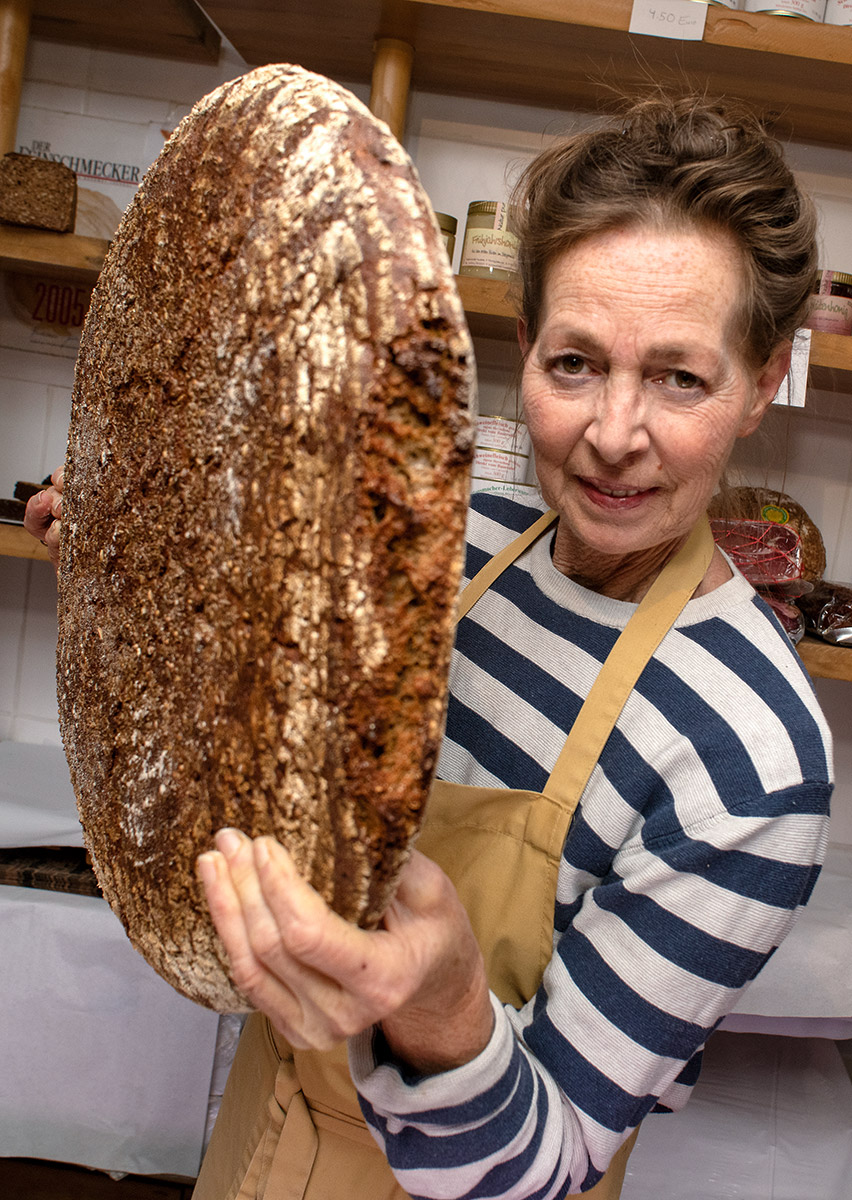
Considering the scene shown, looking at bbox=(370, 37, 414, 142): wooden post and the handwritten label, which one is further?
bbox=(370, 37, 414, 142): wooden post

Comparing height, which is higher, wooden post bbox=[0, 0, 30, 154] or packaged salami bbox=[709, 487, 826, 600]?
wooden post bbox=[0, 0, 30, 154]

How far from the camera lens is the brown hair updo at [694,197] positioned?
768mm

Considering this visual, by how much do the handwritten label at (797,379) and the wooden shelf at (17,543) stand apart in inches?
50.2

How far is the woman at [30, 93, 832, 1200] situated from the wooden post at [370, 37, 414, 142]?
100 cm

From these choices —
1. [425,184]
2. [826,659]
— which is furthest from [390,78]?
[826,659]

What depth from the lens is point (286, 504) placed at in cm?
47

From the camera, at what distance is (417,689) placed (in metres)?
0.44

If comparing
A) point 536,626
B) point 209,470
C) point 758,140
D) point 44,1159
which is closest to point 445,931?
point 209,470

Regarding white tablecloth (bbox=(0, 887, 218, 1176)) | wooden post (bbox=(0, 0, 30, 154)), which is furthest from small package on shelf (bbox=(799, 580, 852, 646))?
wooden post (bbox=(0, 0, 30, 154))

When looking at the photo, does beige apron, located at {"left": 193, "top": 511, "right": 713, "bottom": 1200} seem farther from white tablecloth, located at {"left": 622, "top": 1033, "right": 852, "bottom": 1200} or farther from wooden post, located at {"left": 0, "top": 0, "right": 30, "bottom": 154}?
wooden post, located at {"left": 0, "top": 0, "right": 30, "bottom": 154}

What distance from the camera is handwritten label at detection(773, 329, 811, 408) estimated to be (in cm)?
121

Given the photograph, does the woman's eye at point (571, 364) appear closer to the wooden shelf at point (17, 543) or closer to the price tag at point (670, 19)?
the price tag at point (670, 19)

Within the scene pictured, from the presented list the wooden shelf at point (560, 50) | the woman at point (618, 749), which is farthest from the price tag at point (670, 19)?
the woman at point (618, 749)

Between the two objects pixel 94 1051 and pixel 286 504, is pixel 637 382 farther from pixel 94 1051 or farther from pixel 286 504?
pixel 94 1051
